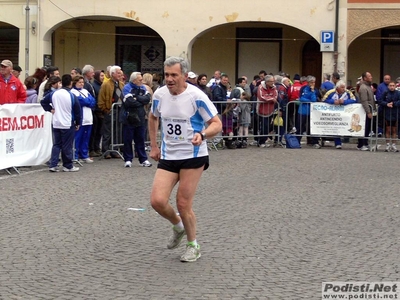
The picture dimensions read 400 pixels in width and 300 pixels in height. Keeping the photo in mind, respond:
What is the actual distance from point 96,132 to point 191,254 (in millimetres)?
9143

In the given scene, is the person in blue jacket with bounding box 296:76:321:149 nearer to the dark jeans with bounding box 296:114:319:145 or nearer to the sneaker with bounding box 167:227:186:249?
the dark jeans with bounding box 296:114:319:145

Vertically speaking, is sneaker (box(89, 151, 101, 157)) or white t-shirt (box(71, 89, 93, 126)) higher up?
white t-shirt (box(71, 89, 93, 126))

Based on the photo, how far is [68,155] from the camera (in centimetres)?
1428

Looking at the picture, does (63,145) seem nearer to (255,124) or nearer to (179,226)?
(179,226)

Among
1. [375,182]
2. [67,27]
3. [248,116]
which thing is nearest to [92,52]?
[67,27]

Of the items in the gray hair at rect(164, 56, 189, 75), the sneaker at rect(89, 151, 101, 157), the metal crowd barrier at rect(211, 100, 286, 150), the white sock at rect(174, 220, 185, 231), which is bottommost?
the white sock at rect(174, 220, 185, 231)

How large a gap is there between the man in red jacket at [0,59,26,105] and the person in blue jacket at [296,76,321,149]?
24.5 ft

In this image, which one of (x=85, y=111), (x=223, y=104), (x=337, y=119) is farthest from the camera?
(x=337, y=119)

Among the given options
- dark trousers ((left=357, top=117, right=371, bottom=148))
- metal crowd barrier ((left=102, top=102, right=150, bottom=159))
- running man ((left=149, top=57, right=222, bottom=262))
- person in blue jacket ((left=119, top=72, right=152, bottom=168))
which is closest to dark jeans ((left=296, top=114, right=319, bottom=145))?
dark trousers ((left=357, top=117, right=371, bottom=148))

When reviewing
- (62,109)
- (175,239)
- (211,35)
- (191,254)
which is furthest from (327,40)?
(191,254)

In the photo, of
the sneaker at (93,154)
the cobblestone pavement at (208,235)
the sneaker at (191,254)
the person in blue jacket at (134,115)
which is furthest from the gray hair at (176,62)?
the sneaker at (93,154)

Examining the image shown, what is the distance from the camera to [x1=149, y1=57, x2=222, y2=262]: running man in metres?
7.70

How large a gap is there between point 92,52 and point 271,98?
1232cm

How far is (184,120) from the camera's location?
7746mm
